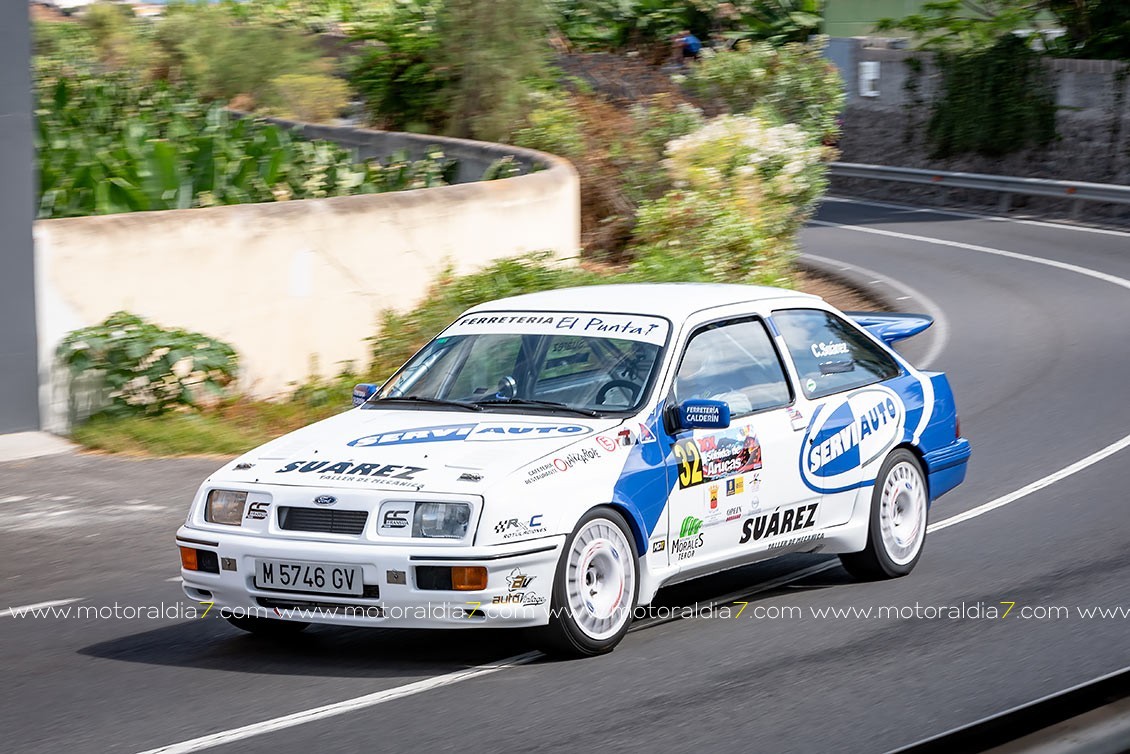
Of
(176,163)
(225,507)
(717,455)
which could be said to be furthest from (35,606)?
(176,163)

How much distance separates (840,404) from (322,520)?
2.98 meters

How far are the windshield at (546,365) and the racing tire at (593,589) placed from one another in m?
0.69

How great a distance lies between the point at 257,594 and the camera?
6.52 meters

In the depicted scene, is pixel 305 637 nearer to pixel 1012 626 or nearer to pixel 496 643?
pixel 496 643

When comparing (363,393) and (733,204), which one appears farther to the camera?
(733,204)

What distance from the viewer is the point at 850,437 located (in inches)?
319

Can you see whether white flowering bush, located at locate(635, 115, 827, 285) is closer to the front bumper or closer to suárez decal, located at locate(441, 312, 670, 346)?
suárez decal, located at locate(441, 312, 670, 346)

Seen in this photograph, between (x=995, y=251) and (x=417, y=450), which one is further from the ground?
(x=417, y=450)

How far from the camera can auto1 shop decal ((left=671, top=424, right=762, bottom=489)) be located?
280 inches

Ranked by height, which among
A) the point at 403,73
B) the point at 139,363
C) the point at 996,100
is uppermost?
the point at 403,73

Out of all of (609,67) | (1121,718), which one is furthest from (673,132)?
(1121,718)

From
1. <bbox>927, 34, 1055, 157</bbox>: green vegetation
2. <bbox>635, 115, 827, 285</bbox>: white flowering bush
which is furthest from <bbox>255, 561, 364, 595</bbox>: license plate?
<bbox>927, 34, 1055, 157</bbox>: green vegetation

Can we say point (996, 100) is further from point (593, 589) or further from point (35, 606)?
point (593, 589)

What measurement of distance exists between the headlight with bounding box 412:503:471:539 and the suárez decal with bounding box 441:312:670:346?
152cm
